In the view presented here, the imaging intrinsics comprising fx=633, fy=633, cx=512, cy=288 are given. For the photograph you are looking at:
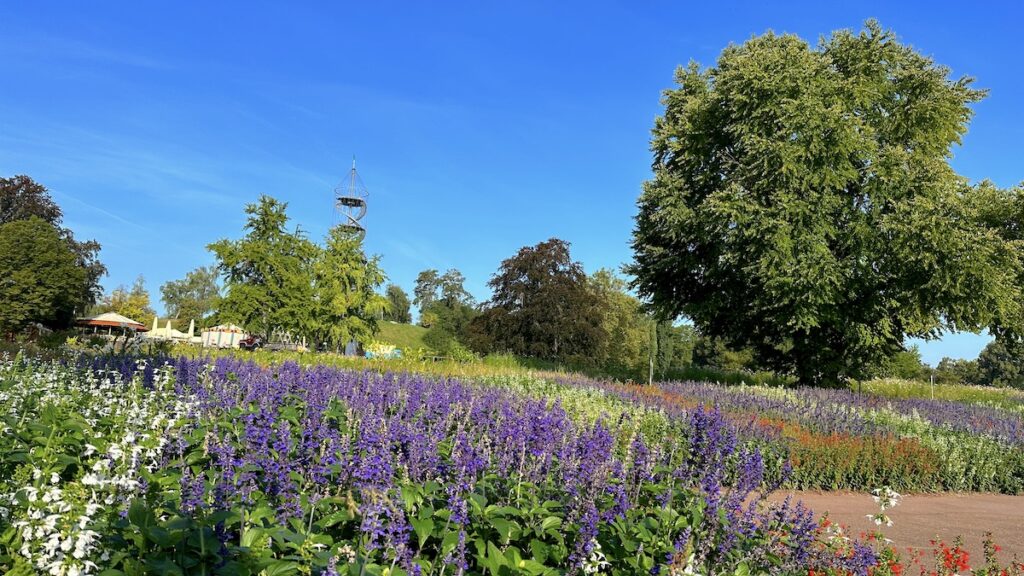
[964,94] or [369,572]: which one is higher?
[964,94]

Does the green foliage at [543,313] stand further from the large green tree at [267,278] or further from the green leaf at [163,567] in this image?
the green leaf at [163,567]

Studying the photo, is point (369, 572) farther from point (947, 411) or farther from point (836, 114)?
point (836, 114)

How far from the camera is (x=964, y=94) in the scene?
2170 cm

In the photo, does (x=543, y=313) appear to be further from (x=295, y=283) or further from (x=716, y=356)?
(x=716, y=356)

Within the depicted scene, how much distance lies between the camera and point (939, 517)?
7.80 meters

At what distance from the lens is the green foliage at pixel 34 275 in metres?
40.1

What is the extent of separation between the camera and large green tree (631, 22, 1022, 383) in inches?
695

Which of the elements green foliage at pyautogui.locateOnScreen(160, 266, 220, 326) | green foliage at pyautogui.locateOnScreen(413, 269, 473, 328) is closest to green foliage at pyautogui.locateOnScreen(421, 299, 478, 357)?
green foliage at pyautogui.locateOnScreen(413, 269, 473, 328)

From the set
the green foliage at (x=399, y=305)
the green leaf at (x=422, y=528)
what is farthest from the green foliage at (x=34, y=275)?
the green foliage at (x=399, y=305)

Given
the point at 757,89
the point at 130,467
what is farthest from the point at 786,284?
the point at 130,467

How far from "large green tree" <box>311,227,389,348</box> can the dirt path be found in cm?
2204

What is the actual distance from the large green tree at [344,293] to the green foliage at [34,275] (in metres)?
24.8

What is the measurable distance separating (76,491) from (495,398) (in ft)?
21.0

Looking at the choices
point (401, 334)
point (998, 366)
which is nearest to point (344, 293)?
point (401, 334)
